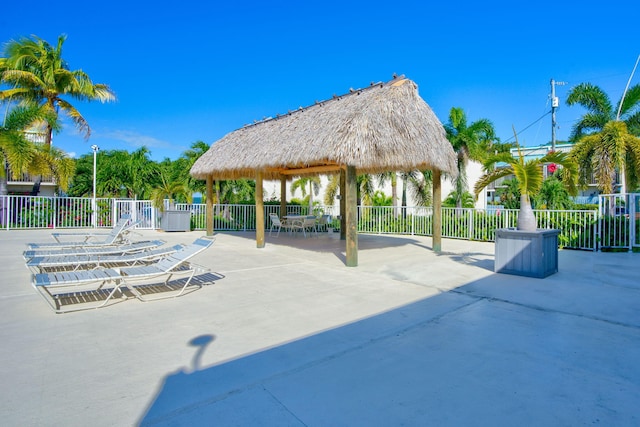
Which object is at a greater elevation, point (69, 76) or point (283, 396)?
point (69, 76)

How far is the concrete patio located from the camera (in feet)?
8.35

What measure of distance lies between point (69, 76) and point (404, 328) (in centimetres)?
2233

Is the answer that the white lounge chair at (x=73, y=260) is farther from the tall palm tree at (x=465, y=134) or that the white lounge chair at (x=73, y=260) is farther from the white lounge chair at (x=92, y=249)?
the tall palm tree at (x=465, y=134)

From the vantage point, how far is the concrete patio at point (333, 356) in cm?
254

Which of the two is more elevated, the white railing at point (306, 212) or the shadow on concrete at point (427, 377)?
the white railing at point (306, 212)

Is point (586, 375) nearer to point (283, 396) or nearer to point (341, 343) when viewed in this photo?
point (341, 343)

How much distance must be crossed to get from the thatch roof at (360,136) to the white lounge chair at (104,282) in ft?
12.6

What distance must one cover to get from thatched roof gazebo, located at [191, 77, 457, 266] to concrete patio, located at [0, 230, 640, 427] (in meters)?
3.01

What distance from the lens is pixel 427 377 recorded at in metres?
3.04

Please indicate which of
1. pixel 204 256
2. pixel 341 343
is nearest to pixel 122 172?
pixel 204 256

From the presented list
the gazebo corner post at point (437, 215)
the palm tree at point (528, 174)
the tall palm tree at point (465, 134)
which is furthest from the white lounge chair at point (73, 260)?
the tall palm tree at point (465, 134)

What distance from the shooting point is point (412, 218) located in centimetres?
1554

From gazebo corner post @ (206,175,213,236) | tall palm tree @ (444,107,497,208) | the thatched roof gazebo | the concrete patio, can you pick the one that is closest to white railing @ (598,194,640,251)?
the thatched roof gazebo

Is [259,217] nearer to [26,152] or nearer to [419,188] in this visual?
[26,152]
